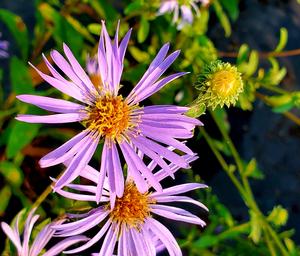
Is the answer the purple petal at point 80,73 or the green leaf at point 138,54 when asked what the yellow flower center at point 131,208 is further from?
the green leaf at point 138,54

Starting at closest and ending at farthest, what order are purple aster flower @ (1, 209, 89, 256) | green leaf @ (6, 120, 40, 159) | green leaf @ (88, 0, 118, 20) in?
purple aster flower @ (1, 209, 89, 256), green leaf @ (6, 120, 40, 159), green leaf @ (88, 0, 118, 20)

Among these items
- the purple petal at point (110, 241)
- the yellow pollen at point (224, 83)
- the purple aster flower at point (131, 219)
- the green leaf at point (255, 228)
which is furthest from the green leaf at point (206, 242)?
the yellow pollen at point (224, 83)

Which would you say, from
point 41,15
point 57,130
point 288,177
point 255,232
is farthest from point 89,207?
point 288,177

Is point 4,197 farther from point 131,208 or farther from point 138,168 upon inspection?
point 138,168

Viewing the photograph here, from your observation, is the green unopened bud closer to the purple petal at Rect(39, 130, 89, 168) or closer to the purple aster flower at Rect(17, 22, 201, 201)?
the purple aster flower at Rect(17, 22, 201, 201)

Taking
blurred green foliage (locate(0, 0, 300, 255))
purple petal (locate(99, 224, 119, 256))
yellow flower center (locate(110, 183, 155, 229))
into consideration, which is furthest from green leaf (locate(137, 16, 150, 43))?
purple petal (locate(99, 224, 119, 256))

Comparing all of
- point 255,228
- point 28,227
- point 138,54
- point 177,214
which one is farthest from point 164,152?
point 138,54
